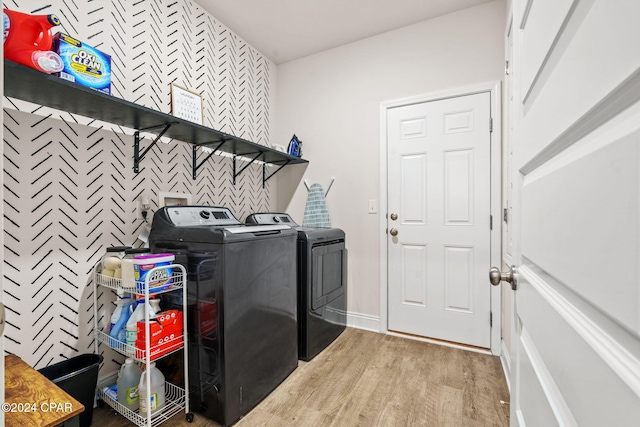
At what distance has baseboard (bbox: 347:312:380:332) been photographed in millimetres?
2707

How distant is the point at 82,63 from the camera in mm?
1387

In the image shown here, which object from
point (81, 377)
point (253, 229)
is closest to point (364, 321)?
point (253, 229)

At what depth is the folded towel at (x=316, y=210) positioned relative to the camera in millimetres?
2812

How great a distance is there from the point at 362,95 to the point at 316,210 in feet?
3.74

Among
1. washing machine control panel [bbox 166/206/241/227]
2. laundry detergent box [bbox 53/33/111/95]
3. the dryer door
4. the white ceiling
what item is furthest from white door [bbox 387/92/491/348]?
laundry detergent box [bbox 53/33/111/95]

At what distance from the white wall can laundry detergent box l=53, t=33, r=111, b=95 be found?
1840mm

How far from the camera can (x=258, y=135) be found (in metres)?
2.99

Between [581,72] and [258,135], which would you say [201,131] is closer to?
[258,135]

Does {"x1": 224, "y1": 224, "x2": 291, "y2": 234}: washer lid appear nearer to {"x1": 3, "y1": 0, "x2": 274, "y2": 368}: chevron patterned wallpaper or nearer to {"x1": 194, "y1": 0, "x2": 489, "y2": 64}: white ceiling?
{"x1": 3, "y1": 0, "x2": 274, "y2": 368}: chevron patterned wallpaper

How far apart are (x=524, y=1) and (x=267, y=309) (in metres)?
1.66

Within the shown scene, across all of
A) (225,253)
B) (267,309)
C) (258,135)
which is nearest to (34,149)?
(225,253)

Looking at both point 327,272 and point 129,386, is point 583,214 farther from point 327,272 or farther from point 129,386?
point 327,272

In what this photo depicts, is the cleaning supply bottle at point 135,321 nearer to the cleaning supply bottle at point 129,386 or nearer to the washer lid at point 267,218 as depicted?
the cleaning supply bottle at point 129,386

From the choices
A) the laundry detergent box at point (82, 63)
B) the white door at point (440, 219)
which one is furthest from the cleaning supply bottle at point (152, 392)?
the white door at point (440, 219)
